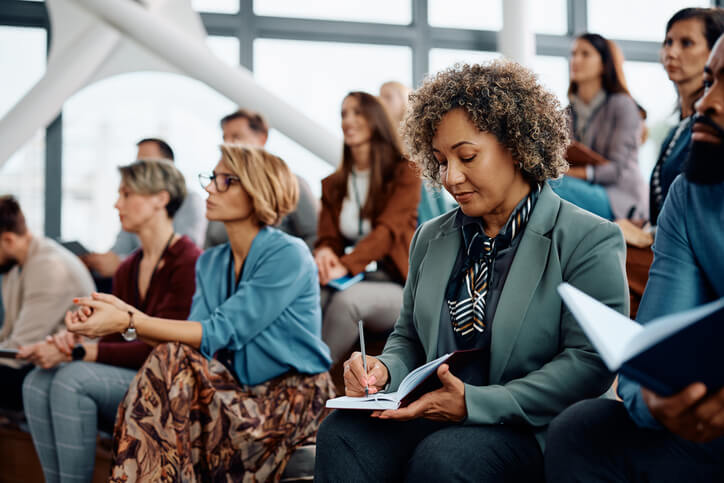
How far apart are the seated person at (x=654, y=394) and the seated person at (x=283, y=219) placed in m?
2.25

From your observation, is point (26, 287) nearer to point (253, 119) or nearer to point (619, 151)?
point (253, 119)

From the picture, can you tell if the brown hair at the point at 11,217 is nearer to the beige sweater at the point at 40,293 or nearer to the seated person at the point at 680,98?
the beige sweater at the point at 40,293

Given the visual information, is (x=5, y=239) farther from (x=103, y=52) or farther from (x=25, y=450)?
(x=103, y=52)

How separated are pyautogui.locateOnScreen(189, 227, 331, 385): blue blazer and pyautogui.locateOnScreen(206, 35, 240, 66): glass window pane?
3634 mm

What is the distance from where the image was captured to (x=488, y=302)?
1464mm

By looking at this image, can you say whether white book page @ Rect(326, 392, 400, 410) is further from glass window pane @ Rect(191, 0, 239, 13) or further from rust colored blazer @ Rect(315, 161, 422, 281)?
glass window pane @ Rect(191, 0, 239, 13)

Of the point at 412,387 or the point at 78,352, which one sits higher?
the point at 412,387

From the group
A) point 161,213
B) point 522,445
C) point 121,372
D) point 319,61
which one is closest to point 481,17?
point 319,61

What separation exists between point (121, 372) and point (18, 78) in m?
4.04

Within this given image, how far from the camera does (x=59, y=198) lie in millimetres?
5543

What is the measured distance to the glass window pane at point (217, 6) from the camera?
18.6ft

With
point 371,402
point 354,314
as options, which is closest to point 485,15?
point 354,314

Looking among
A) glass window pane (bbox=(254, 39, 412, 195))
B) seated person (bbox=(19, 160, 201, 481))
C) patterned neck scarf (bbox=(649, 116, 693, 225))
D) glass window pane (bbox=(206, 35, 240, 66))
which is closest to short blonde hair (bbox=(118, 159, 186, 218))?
seated person (bbox=(19, 160, 201, 481))

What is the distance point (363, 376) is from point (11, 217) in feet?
8.10
